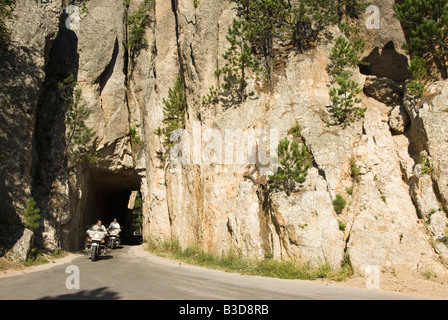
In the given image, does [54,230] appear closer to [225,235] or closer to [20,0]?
[225,235]

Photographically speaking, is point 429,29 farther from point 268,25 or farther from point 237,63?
point 237,63

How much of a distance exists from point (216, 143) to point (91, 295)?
9.40 metres

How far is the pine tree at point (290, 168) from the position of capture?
36.9 feet

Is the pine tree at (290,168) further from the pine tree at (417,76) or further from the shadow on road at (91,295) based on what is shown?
the shadow on road at (91,295)

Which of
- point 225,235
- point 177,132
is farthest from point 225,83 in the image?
point 225,235

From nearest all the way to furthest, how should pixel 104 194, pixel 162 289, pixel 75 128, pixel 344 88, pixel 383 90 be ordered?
pixel 162 289 < pixel 344 88 < pixel 383 90 < pixel 75 128 < pixel 104 194

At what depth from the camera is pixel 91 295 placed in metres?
6.12

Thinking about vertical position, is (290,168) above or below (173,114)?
below

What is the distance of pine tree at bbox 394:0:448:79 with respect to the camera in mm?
11445

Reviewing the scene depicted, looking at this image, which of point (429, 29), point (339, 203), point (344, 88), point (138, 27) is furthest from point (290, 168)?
point (138, 27)

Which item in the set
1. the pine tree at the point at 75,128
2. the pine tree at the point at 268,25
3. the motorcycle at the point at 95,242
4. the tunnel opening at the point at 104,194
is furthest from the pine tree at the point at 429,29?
the tunnel opening at the point at 104,194

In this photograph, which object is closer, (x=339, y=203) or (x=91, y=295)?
(x=91, y=295)

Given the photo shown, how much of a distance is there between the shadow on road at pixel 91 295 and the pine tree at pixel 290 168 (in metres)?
6.97

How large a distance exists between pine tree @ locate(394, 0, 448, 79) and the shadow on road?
13416mm
